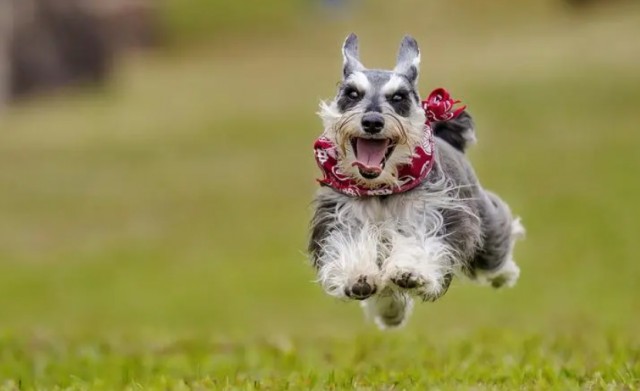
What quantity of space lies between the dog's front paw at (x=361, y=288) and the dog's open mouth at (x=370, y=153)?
1.85 ft

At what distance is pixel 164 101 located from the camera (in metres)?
37.2

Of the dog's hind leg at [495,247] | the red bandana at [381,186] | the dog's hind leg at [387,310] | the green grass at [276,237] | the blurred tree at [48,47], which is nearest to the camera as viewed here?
the red bandana at [381,186]

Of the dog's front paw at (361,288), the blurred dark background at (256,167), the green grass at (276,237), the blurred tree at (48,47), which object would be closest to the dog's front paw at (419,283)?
the dog's front paw at (361,288)

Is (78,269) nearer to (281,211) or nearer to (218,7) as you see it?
(281,211)

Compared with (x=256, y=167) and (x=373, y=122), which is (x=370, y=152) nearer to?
(x=373, y=122)

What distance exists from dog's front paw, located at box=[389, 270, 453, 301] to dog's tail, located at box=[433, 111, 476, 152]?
5.28ft

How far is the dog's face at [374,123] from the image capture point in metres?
7.00

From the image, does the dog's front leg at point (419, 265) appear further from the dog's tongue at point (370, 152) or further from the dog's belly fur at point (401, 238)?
the dog's tongue at point (370, 152)

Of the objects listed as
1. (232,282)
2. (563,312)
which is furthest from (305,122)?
(563,312)

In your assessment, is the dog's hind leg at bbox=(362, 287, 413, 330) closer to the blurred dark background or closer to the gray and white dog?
the gray and white dog

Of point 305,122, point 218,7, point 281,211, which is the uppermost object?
point 218,7

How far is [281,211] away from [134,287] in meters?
4.46

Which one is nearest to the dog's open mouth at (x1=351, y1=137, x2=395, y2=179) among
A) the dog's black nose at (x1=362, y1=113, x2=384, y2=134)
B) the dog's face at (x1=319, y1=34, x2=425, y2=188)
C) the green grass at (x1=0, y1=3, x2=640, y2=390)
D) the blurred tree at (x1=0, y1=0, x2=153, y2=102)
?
the dog's face at (x1=319, y1=34, x2=425, y2=188)

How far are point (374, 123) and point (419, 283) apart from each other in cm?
86
